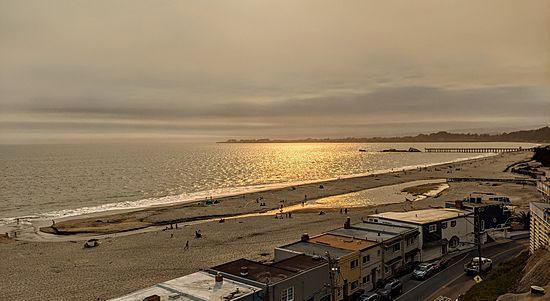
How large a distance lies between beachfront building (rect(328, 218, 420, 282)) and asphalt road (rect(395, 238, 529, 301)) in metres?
1.64

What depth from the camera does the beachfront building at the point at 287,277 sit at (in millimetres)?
22625

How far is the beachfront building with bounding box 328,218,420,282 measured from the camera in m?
31.0

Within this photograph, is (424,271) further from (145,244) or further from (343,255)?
(145,244)

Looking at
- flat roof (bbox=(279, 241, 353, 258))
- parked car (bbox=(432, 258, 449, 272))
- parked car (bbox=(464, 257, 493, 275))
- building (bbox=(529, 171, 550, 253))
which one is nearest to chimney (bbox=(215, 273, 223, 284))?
flat roof (bbox=(279, 241, 353, 258))

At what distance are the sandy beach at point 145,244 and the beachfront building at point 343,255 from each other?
11251mm

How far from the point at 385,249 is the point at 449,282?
16.5 feet

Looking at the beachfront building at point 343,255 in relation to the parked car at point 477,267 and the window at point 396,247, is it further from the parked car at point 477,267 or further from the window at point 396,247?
the parked car at point 477,267

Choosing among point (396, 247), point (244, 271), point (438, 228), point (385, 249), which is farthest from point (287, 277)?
point (438, 228)

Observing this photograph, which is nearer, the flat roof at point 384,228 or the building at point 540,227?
the building at point 540,227

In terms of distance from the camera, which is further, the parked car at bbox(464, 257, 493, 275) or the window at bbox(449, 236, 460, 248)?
the window at bbox(449, 236, 460, 248)

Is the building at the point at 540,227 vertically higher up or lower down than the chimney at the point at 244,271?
higher up

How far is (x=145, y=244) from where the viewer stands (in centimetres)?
5141

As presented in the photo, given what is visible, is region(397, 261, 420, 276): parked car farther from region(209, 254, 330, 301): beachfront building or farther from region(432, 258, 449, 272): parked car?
region(209, 254, 330, 301): beachfront building

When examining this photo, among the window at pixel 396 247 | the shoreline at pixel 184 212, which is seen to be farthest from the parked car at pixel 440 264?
the shoreline at pixel 184 212
